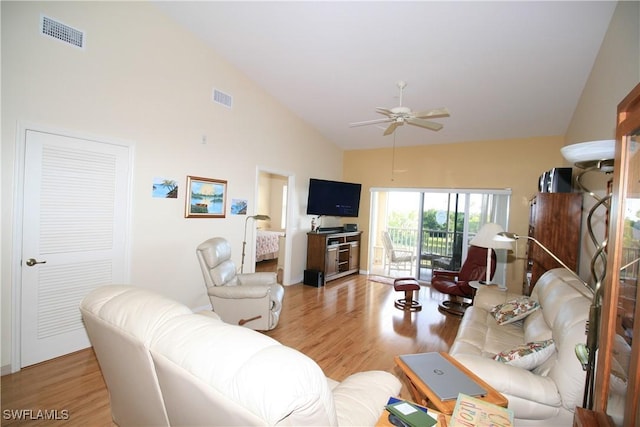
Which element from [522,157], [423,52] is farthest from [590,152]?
[522,157]

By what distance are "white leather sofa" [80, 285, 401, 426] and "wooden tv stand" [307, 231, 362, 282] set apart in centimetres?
421

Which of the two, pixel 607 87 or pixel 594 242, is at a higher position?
pixel 607 87

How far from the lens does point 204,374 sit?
34.5 inches

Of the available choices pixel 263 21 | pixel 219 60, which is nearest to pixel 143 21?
pixel 219 60

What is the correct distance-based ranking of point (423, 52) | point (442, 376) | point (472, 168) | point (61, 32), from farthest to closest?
point (472, 168) < point (423, 52) < point (61, 32) < point (442, 376)

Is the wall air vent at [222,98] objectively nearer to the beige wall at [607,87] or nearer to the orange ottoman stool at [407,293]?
the orange ottoman stool at [407,293]

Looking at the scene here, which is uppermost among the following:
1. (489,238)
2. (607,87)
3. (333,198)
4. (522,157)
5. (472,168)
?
(607,87)

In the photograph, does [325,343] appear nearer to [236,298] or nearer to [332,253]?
[236,298]

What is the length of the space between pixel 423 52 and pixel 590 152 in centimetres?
253

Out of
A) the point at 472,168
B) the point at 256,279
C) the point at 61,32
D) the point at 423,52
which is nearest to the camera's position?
the point at 61,32

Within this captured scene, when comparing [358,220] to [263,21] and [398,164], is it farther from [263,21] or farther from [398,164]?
[263,21]

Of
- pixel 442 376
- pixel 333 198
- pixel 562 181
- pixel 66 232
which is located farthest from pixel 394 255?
pixel 66 232

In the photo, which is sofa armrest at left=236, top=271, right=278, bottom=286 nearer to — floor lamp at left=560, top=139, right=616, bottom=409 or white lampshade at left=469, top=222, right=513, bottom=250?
white lampshade at left=469, top=222, right=513, bottom=250

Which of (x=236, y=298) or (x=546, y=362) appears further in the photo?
(x=236, y=298)
